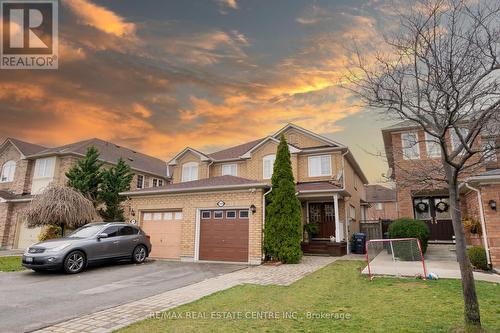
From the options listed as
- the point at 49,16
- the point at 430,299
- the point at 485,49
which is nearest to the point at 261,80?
the point at 49,16

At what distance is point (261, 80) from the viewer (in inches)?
564

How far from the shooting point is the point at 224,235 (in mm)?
13922

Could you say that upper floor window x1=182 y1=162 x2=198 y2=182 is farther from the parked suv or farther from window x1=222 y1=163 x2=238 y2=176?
the parked suv

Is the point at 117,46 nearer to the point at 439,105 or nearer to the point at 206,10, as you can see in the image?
the point at 206,10

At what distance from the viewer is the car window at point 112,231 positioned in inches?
473

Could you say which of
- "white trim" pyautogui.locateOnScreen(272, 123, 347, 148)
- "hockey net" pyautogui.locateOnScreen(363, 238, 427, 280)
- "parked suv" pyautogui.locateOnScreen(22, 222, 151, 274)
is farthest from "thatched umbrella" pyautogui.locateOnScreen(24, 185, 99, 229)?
"hockey net" pyautogui.locateOnScreen(363, 238, 427, 280)

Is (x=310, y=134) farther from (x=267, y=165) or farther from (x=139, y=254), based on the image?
(x=139, y=254)

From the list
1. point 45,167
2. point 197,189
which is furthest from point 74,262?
point 45,167

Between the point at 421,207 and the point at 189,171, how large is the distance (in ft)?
55.7

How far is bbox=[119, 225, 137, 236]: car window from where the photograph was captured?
1267 cm

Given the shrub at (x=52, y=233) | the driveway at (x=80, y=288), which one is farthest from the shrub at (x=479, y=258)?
the shrub at (x=52, y=233)

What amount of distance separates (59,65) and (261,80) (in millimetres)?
9200

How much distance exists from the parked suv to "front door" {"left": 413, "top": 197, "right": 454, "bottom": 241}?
16.2 m

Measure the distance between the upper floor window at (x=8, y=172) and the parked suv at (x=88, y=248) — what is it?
20.3 m
